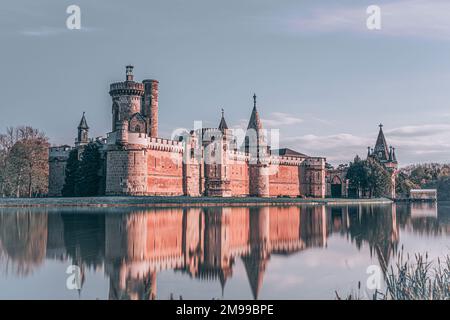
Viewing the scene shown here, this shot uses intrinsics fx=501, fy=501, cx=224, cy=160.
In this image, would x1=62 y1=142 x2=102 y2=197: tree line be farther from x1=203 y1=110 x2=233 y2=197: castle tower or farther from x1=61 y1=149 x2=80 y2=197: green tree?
x1=203 y1=110 x2=233 y2=197: castle tower

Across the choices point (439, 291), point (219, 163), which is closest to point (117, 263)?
point (439, 291)

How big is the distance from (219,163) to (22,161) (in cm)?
1917

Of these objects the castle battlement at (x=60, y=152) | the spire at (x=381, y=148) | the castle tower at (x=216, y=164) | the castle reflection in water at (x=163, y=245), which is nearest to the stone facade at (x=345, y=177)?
the spire at (x=381, y=148)

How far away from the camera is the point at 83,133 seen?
51.1 m

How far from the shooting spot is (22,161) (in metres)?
45.8

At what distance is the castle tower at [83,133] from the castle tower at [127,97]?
3.56 meters

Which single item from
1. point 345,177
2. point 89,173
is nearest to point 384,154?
point 345,177

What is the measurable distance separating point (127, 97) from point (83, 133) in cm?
→ 636

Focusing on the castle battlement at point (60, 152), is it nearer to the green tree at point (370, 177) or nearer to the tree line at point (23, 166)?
the tree line at point (23, 166)

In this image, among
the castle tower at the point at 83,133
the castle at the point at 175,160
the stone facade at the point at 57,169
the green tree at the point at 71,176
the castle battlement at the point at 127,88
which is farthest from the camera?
the castle tower at the point at 83,133

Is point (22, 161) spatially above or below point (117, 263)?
above

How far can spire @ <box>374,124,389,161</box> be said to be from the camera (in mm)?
78938

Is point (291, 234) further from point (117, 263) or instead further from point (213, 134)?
point (213, 134)

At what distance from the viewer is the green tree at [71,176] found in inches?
1757
